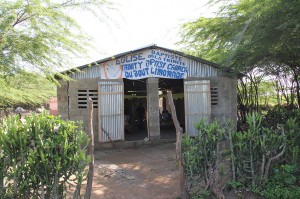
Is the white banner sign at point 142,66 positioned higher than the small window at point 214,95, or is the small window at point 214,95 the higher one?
the white banner sign at point 142,66

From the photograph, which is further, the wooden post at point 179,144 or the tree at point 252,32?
the tree at point 252,32

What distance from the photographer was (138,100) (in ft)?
61.9

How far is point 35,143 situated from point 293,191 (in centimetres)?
402

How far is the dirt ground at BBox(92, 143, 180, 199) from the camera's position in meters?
5.53

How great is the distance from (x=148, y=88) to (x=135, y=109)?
7.36 metres

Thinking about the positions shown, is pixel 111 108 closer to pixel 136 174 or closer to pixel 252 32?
pixel 136 174

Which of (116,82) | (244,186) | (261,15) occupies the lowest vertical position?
(244,186)

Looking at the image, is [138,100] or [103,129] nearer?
[103,129]

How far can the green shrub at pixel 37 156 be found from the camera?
3.60 meters

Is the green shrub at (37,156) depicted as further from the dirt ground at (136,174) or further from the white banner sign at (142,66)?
the white banner sign at (142,66)

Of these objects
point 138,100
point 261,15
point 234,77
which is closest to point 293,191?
point 261,15

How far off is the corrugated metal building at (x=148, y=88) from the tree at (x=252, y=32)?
100 cm

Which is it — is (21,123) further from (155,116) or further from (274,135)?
(155,116)

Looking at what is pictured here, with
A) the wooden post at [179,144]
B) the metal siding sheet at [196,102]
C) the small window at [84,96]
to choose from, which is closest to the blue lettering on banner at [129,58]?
the small window at [84,96]
